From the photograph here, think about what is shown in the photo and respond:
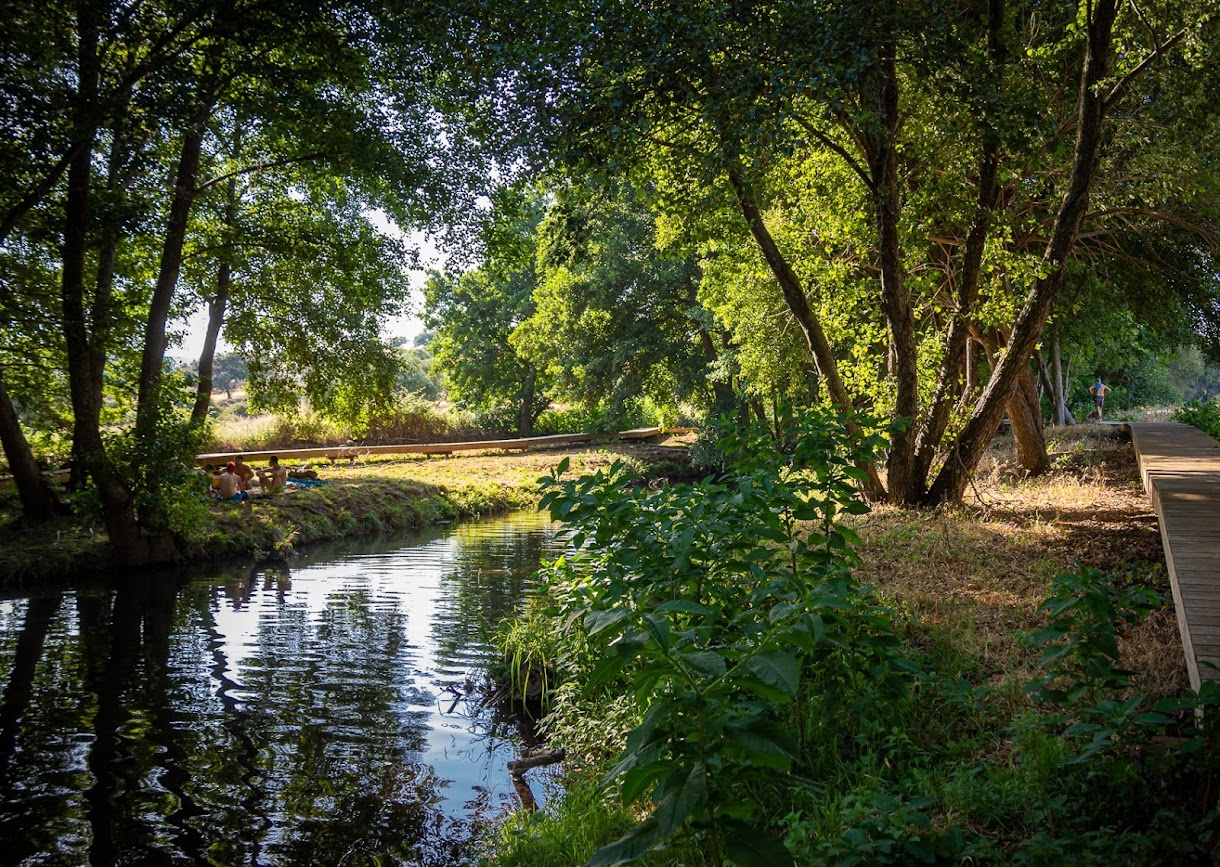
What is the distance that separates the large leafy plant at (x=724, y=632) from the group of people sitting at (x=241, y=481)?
13.5 metres

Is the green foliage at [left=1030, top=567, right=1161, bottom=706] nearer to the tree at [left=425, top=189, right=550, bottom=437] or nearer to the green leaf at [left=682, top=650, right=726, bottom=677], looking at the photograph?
the green leaf at [left=682, top=650, right=726, bottom=677]

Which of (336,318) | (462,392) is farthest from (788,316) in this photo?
(462,392)

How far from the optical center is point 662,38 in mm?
7145

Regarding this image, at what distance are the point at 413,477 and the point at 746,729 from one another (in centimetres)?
2211

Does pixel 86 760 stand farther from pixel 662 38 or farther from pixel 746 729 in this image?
pixel 662 38

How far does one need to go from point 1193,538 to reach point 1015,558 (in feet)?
6.98

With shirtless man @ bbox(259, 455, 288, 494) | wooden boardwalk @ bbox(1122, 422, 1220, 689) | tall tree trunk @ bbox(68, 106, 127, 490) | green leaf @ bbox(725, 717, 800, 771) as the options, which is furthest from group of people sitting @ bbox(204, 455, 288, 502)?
green leaf @ bbox(725, 717, 800, 771)

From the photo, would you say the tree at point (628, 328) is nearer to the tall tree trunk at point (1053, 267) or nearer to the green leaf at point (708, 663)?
the tall tree trunk at point (1053, 267)

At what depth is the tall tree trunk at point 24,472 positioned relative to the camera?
1364 cm

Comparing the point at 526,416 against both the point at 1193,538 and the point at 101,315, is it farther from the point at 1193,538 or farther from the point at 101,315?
the point at 1193,538

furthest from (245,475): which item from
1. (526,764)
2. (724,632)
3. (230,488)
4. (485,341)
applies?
(485,341)

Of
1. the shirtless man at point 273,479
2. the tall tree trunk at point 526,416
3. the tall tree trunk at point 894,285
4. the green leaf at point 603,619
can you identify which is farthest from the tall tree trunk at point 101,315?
the tall tree trunk at point 526,416

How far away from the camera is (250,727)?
6.57m

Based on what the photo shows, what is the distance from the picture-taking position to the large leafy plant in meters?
2.36
